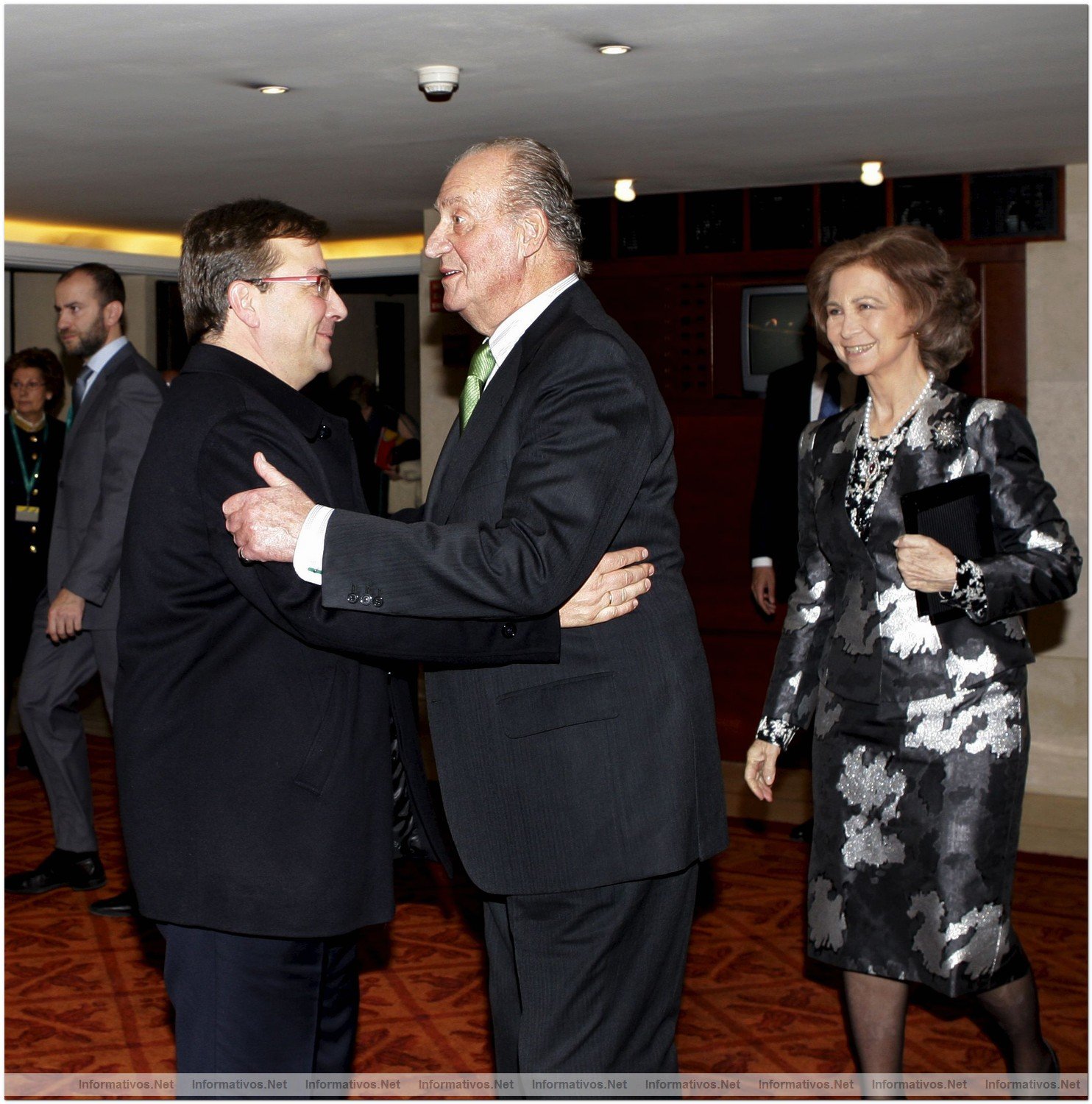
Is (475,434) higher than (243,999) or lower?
higher

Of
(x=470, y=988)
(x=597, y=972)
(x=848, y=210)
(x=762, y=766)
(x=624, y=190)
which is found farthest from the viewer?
(x=624, y=190)

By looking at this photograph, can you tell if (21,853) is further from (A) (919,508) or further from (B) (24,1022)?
(A) (919,508)

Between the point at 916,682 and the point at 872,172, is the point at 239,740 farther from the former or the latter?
the point at 872,172

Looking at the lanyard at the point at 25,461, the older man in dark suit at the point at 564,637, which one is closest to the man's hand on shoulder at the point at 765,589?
the lanyard at the point at 25,461

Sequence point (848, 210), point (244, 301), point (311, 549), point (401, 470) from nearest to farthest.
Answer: point (311, 549)
point (244, 301)
point (848, 210)
point (401, 470)

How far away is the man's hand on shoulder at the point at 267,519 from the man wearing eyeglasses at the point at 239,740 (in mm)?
56

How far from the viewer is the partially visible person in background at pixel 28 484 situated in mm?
6297

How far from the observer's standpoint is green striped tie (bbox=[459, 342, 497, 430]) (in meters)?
2.15

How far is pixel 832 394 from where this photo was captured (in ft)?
18.7

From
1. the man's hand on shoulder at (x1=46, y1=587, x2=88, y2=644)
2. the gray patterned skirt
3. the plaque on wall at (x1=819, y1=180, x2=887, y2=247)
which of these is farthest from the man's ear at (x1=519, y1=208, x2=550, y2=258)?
the plaque on wall at (x1=819, y1=180, x2=887, y2=247)

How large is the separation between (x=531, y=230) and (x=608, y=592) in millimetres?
595

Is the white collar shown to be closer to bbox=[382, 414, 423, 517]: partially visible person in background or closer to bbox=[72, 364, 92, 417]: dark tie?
Result: bbox=[72, 364, 92, 417]: dark tie

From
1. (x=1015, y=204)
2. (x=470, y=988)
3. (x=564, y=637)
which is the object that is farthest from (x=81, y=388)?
(x=1015, y=204)

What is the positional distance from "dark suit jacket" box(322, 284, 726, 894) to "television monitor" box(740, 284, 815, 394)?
487 cm
